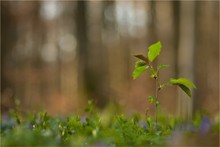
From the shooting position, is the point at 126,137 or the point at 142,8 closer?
the point at 126,137

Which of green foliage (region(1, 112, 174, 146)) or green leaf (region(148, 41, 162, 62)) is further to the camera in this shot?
green leaf (region(148, 41, 162, 62))

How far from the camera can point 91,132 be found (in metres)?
1.56

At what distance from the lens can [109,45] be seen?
2394 centimetres

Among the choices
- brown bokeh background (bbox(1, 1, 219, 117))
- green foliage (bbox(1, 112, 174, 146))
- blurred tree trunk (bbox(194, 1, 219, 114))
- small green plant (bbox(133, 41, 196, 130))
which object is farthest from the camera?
blurred tree trunk (bbox(194, 1, 219, 114))

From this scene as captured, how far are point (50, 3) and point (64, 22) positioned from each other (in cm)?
123

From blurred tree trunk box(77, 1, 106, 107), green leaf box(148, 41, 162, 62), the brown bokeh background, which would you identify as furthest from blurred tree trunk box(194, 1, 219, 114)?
green leaf box(148, 41, 162, 62)

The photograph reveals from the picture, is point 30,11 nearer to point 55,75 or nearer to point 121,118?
point 55,75

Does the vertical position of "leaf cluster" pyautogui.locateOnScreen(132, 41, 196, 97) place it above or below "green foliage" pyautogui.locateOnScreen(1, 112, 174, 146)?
above

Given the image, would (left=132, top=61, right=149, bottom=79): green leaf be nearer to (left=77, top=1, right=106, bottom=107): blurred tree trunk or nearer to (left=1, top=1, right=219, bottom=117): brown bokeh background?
(left=77, top=1, right=106, bottom=107): blurred tree trunk

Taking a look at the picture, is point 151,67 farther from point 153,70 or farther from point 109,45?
point 109,45

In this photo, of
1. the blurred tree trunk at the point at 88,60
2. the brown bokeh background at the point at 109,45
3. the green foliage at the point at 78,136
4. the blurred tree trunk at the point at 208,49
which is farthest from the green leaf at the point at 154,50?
the blurred tree trunk at the point at 208,49

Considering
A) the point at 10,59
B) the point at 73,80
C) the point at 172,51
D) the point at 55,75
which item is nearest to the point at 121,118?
the point at 10,59

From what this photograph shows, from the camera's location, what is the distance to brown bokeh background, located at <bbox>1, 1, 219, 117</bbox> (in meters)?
14.8

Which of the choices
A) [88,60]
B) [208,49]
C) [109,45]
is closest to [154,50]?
[88,60]
